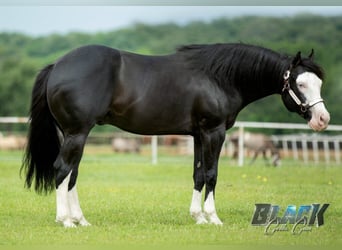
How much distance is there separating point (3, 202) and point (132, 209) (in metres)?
→ 1.96

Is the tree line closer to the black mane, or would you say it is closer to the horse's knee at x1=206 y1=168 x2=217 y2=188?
the black mane

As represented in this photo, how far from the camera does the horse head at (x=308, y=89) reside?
26.9ft

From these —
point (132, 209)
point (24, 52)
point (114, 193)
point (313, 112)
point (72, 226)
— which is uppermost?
point (313, 112)

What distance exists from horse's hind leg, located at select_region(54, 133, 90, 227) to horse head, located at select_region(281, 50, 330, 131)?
8.31 feet

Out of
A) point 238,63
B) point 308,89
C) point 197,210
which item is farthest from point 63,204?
point 308,89

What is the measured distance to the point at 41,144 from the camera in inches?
332

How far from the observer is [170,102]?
8.19m

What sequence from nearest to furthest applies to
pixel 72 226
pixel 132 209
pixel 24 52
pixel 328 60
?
pixel 72 226, pixel 132 209, pixel 328 60, pixel 24 52

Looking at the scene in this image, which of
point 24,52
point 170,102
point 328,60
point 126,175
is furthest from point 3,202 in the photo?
point 24,52

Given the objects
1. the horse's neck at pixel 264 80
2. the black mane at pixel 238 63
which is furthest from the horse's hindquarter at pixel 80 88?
the horse's neck at pixel 264 80

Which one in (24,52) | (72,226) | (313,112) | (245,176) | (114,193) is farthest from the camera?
(24,52)

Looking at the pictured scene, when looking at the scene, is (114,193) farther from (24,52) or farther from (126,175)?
(24,52)

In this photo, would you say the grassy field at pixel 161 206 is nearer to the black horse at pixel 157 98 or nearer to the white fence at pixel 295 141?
the black horse at pixel 157 98

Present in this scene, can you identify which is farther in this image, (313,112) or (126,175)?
(126,175)
